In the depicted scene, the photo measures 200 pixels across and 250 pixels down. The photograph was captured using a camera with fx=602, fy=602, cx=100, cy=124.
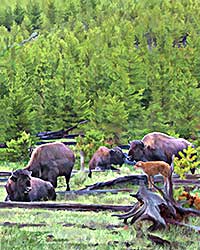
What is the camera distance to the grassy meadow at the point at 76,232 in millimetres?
7977

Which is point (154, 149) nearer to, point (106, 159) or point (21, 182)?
point (106, 159)

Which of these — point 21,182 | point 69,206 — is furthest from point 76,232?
point 21,182

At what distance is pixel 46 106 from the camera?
36344 mm

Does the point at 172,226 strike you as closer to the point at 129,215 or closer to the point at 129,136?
the point at 129,215

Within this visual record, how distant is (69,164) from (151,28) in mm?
48011

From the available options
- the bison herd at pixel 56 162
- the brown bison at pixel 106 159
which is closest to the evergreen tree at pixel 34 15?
the brown bison at pixel 106 159

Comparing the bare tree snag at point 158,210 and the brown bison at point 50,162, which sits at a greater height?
the brown bison at point 50,162

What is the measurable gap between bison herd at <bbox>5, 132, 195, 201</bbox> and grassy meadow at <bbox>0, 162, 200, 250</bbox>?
1.39 m

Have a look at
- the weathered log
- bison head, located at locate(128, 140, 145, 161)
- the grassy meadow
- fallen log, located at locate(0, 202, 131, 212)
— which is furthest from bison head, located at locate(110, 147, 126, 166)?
the grassy meadow

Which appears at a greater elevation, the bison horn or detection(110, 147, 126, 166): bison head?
the bison horn

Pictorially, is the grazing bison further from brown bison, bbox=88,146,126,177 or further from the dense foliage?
the dense foliage

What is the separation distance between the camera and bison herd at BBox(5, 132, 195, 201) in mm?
12508

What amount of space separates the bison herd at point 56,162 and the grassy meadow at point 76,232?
54.8 inches

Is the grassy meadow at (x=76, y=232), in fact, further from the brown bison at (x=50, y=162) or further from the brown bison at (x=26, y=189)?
the brown bison at (x=50, y=162)
